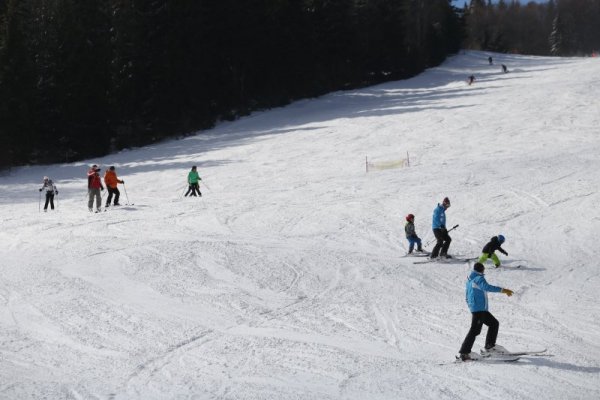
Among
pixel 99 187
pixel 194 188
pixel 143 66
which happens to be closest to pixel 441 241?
pixel 194 188

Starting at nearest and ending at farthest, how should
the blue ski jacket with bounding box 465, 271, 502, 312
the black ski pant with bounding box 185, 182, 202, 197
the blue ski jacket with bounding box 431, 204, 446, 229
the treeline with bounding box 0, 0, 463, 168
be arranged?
1. the blue ski jacket with bounding box 465, 271, 502, 312
2. the blue ski jacket with bounding box 431, 204, 446, 229
3. the black ski pant with bounding box 185, 182, 202, 197
4. the treeline with bounding box 0, 0, 463, 168

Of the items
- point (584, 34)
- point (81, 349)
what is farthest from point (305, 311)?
point (584, 34)

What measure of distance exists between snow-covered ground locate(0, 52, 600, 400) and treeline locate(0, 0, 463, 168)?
6.13 meters

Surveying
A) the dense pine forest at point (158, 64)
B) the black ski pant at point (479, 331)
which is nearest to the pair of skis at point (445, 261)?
the black ski pant at point (479, 331)

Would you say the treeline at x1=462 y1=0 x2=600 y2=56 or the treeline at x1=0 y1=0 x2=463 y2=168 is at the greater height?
the treeline at x1=462 y1=0 x2=600 y2=56

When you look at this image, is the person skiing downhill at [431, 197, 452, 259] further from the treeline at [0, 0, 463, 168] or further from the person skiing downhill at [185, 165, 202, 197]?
the treeline at [0, 0, 463, 168]

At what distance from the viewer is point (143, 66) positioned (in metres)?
41.0

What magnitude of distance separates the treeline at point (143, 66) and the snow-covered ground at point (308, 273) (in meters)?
6.13

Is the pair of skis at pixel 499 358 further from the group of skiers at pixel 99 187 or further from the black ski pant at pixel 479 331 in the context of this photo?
the group of skiers at pixel 99 187

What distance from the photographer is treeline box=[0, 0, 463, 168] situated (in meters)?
37.6

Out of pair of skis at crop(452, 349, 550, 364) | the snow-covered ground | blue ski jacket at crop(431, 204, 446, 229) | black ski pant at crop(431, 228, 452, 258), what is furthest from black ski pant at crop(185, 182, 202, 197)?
pair of skis at crop(452, 349, 550, 364)

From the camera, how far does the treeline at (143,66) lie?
1480 inches

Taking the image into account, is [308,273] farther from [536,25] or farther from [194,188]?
[536,25]

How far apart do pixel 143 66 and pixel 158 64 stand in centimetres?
98
